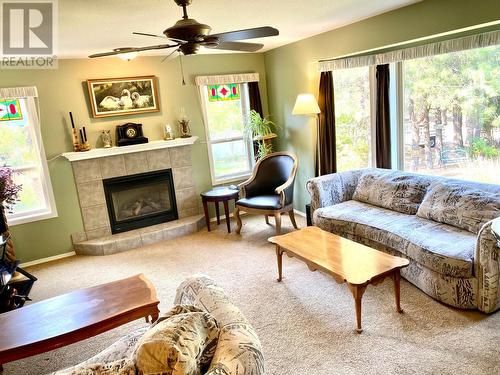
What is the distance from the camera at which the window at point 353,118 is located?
4.27 metres

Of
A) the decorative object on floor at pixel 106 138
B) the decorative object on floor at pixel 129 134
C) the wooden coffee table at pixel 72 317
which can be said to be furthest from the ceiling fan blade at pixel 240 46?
the decorative object on floor at pixel 106 138

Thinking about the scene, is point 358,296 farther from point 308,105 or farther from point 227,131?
point 227,131

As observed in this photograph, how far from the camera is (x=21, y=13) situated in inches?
91.6

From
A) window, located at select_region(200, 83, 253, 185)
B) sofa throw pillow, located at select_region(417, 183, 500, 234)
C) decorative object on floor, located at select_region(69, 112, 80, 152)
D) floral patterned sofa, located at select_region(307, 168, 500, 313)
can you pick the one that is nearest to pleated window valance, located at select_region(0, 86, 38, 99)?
decorative object on floor, located at select_region(69, 112, 80, 152)

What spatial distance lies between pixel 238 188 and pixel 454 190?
256 cm

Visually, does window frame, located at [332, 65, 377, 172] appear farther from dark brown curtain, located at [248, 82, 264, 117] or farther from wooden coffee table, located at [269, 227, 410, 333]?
dark brown curtain, located at [248, 82, 264, 117]

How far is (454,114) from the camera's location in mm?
3443

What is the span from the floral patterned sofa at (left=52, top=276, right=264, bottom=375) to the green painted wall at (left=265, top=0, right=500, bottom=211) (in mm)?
2792

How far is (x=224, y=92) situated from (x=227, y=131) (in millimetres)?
562

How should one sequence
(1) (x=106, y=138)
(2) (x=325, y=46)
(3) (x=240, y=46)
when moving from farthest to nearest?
1. (1) (x=106, y=138)
2. (2) (x=325, y=46)
3. (3) (x=240, y=46)

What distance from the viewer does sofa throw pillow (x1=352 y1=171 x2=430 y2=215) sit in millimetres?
3543

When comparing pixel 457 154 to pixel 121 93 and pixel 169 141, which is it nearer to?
pixel 169 141

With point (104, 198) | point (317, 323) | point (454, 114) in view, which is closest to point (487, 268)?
point (317, 323)

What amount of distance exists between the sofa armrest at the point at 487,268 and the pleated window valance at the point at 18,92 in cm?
462
